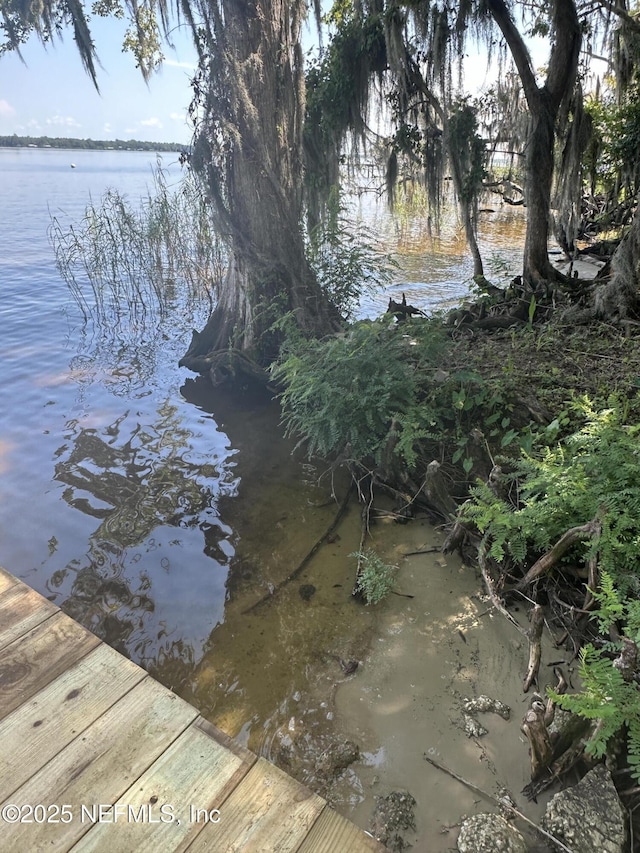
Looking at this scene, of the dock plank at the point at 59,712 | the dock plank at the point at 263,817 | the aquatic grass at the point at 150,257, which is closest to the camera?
the dock plank at the point at 263,817

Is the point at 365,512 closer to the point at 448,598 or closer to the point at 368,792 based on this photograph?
the point at 448,598

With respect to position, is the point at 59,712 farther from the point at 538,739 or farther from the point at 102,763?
the point at 538,739

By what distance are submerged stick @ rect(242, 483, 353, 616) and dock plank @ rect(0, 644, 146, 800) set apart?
139 centimetres

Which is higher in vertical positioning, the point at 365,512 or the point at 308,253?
the point at 308,253

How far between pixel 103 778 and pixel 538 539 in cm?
250

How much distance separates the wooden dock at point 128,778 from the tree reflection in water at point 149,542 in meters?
1.05

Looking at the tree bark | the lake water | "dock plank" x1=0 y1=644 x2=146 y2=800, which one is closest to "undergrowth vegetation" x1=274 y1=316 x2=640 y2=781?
the lake water

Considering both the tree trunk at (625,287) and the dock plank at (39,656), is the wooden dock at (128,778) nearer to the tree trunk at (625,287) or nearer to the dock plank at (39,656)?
the dock plank at (39,656)

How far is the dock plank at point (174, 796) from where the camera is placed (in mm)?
1737

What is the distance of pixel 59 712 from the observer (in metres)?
2.18

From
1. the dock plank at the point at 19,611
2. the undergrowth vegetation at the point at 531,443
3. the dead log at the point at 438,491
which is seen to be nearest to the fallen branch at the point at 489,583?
the undergrowth vegetation at the point at 531,443

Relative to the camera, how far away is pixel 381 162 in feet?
27.9

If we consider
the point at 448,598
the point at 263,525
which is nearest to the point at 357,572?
the point at 448,598

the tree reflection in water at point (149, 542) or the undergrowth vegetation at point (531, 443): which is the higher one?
the undergrowth vegetation at point (531, 443)
